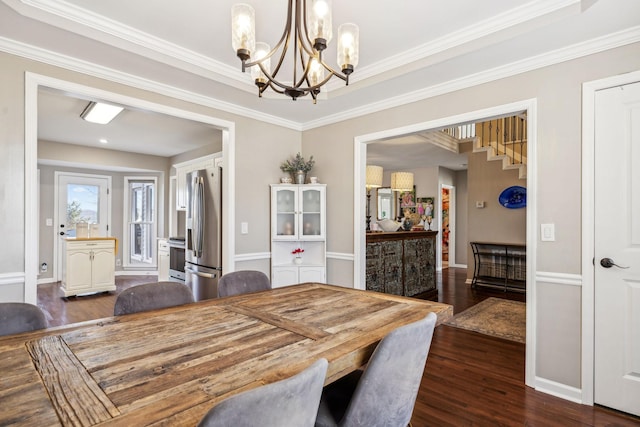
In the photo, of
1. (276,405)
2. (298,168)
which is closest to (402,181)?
(298,168)

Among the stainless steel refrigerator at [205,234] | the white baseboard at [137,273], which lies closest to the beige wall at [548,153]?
the stainless steel refrigerator at [205,234]

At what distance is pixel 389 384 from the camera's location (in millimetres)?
1220

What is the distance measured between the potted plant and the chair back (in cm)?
275

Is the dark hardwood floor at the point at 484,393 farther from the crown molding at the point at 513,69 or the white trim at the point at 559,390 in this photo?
the crown molding at the point at 513,69

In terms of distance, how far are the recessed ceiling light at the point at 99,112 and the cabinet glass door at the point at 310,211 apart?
87.7 inches

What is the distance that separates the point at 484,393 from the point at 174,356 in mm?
2200

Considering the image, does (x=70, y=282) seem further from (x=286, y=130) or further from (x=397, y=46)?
(x=397, y=46)

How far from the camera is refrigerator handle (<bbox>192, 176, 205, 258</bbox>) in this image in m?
3.95

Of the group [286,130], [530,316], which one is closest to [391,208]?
[286,130]

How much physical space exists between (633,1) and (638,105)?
616 mm

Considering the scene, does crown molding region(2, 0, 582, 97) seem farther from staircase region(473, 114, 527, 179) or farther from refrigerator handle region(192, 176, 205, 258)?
staircase region(473, 114, 527, 179)

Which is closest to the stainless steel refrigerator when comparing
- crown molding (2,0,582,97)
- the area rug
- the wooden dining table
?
crown molding (2,0,582,97)

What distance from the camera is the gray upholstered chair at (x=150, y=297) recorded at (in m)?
1.74

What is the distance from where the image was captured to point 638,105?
207cm
